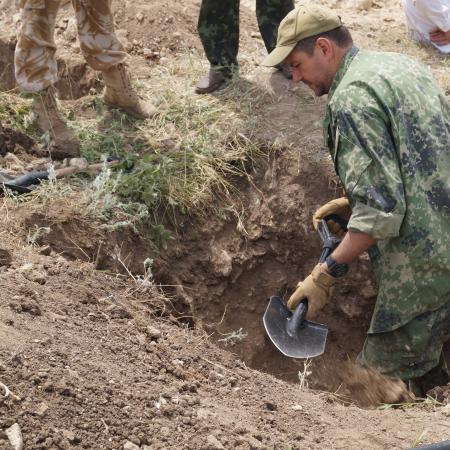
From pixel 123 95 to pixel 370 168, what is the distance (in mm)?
2128

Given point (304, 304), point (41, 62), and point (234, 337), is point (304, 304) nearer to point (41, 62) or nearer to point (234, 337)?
point (234, 337)

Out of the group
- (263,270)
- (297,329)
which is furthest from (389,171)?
(263,270)

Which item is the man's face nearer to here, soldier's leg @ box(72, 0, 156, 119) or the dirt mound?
the dirt mound

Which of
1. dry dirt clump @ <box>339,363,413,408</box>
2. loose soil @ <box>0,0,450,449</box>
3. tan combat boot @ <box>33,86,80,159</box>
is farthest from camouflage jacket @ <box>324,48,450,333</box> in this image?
tan combat boot @ <box>33,86,80,159</box>

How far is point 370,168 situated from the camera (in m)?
3.45

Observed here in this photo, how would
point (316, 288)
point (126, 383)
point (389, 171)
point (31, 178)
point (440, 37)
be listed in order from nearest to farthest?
point (126, 383)
point (389, 171)
point (316, 288)
point (31, 178)
point (440, 37)

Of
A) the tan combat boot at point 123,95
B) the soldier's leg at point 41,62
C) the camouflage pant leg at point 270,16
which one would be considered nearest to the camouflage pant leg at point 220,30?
the camouflage pant leg at point 270,16

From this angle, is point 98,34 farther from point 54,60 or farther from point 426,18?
point 426,18

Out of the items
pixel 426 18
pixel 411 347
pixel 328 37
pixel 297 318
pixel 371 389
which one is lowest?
pixel 371 389

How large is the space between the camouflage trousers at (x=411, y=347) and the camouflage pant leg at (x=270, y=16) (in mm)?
2214

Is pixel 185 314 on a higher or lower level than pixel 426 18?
→ lower

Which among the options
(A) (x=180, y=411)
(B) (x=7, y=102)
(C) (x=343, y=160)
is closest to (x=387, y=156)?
(C) (x=343, y=160)

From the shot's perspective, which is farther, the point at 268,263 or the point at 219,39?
the point at 219,39

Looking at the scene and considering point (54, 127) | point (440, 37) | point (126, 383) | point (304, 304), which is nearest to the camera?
point (126, 383)
